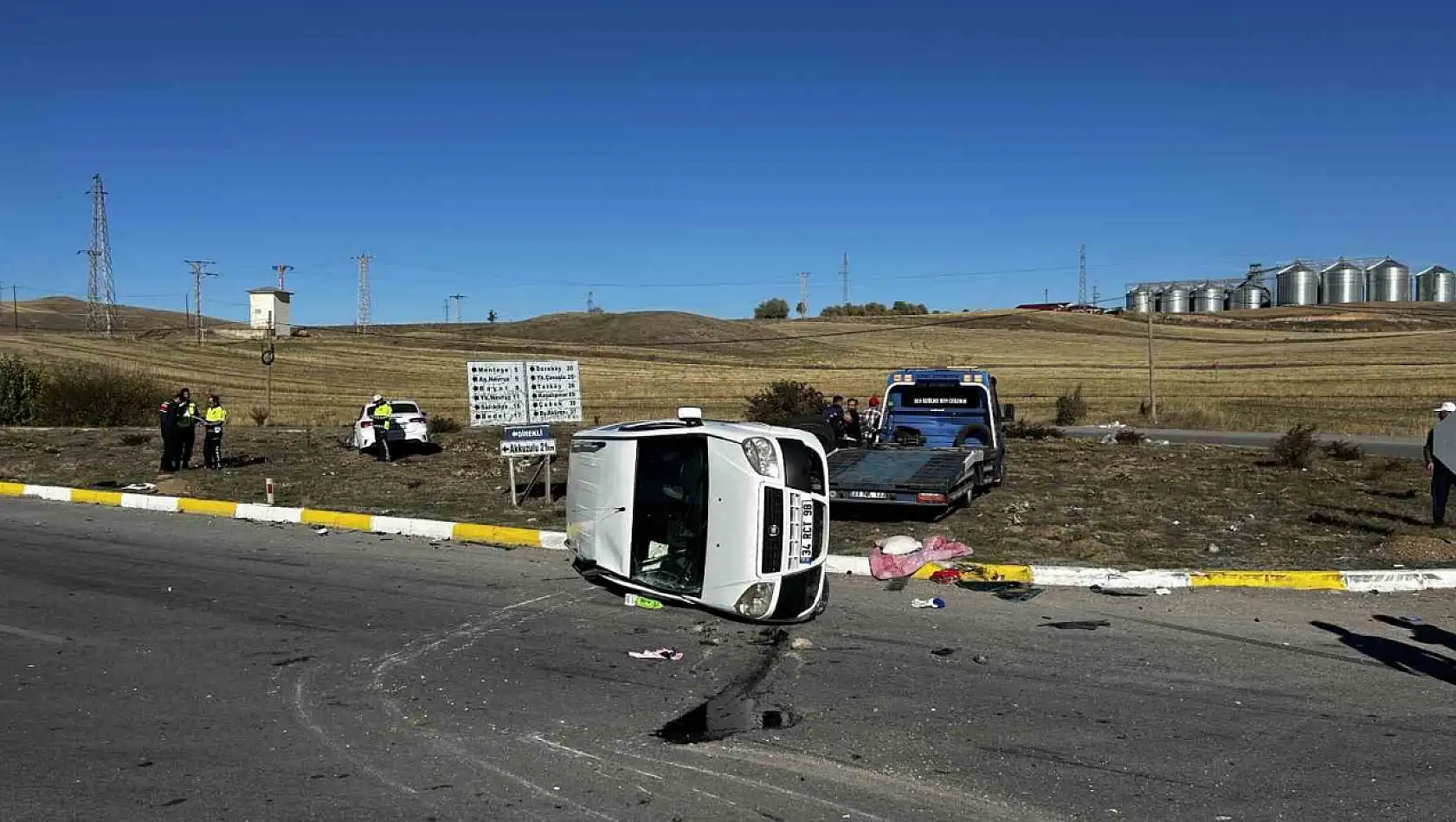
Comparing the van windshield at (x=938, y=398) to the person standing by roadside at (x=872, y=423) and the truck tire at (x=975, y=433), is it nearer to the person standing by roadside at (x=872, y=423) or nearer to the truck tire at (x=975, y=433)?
the truck tire at (x=975, y=433)

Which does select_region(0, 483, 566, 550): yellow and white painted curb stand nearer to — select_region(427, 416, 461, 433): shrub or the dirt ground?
the dirt ground

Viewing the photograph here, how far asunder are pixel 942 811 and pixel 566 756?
6.51ft

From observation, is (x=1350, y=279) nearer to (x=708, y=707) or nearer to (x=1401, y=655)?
(x=1401, y=655)

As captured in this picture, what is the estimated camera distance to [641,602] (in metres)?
9.47

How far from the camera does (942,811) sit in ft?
16.3

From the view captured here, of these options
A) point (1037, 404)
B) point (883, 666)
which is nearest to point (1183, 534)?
point (883, 666)

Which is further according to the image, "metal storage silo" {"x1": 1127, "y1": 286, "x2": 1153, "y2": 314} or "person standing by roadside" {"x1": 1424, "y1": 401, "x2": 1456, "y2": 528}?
"metal storage silo" {"x1": 1127, "y1": 286, "x2": 1153, "y2": 314}

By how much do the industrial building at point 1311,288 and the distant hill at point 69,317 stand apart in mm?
109899

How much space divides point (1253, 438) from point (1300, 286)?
108439 millimetres

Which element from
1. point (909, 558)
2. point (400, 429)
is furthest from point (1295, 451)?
point (400, 429)

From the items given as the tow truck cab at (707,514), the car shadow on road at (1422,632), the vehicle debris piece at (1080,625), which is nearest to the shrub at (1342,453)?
the car shadow on road at (1422,632)

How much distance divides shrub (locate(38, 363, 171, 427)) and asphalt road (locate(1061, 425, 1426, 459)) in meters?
30.1

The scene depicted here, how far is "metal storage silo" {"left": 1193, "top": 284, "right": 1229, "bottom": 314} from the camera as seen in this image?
12800 cm

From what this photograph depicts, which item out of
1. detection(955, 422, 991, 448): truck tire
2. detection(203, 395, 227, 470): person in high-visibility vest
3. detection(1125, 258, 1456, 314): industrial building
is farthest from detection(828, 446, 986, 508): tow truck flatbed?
detection(1125, 258, 1456, 314): industrial building
